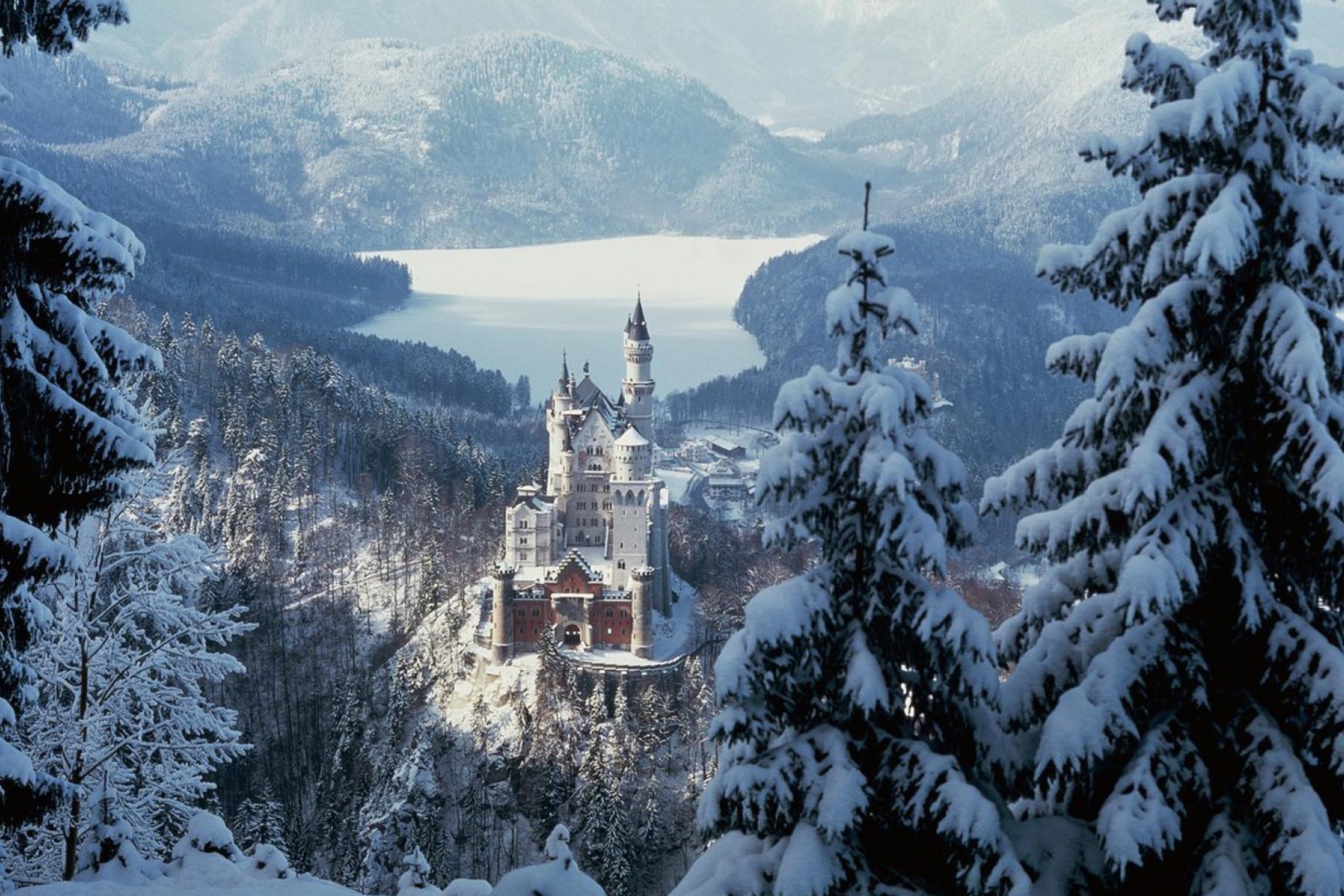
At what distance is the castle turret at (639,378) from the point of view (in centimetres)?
7256

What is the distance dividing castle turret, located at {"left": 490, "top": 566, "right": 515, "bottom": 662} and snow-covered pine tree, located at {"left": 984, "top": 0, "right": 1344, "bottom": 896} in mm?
50182

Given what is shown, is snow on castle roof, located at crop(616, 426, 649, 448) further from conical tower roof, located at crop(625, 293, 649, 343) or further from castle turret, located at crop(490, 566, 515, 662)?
conical tower roof, located at crop(625, 293, 649, 343)

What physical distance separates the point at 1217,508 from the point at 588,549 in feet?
190

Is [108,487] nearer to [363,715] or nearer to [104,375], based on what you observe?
[104,375]

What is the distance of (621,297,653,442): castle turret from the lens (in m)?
72.6

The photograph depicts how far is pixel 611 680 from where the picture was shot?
192 ft

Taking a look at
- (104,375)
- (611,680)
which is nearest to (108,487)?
(104,375)

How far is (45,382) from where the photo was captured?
33.3ft

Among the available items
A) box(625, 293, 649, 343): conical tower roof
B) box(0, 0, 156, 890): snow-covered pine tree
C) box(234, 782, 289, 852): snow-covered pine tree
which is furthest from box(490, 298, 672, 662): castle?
box(0, 0, 156, 890): snow-covered pine tree

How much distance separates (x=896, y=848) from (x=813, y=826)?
3.20 feet

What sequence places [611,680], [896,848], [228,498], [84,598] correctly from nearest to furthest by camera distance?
[896,848]
[84,598]
[611,680]
[228,498]

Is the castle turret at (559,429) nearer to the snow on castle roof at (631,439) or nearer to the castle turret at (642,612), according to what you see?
the snow on castle roof at (631,439)

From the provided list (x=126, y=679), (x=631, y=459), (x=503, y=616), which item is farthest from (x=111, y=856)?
(x=631, y=459)

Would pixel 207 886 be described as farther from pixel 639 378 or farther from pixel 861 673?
pixel 639 378
